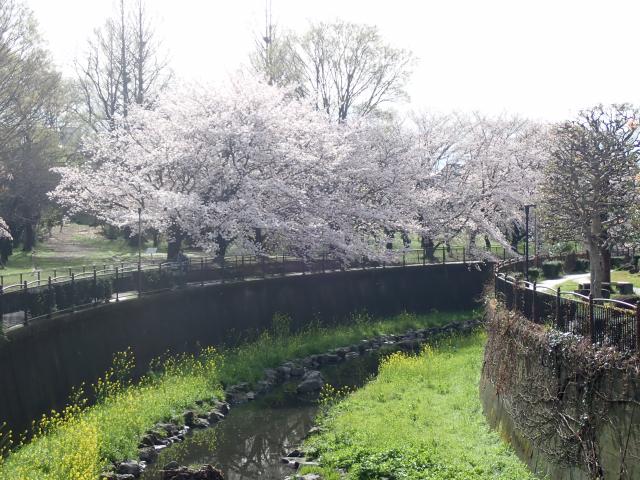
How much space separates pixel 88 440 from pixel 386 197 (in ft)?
96.0

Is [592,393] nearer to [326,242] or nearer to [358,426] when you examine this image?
[358,426]

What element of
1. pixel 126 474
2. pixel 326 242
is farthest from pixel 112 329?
pixel 326 242

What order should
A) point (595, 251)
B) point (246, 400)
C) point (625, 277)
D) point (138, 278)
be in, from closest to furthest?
point (246, 400) → point (138, 278) → point (595, 251) → point (625, 277)

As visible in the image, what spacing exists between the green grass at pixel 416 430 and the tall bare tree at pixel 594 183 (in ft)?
22.9

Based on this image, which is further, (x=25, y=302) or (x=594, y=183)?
(x=594, y=183)

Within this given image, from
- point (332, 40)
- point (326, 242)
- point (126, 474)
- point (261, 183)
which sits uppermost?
point (332, 40)

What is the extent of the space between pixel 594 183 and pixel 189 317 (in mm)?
17231

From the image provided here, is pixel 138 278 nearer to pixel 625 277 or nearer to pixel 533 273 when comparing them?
pixel 533 273

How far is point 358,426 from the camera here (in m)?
22.0

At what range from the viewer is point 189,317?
100ft

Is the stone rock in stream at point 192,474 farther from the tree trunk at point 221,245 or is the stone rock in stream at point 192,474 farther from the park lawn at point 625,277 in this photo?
the park lawn at point 625,277

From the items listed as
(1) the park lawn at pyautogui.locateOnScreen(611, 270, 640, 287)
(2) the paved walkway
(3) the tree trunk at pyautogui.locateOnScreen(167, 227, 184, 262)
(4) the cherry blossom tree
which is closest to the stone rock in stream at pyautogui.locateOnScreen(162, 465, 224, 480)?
(4) the cherry blossom tree

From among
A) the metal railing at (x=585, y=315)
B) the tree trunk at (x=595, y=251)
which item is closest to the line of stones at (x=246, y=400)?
the metal railing at (x=585, y=315)

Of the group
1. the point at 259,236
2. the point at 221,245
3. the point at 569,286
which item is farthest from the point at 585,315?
the point at 259,236
